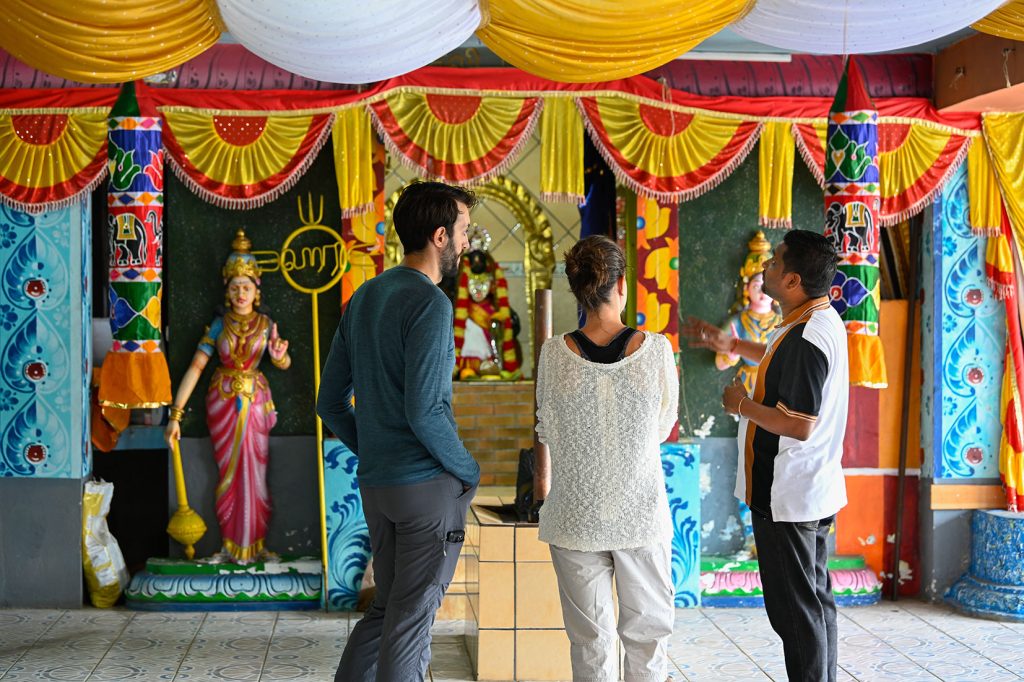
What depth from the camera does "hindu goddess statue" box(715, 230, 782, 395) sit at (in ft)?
19.2

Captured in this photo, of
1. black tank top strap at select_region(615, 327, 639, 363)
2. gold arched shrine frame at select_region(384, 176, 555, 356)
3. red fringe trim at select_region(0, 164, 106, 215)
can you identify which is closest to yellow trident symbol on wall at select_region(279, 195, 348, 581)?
red fringe trim at select_region(0, 164, 106, 215)

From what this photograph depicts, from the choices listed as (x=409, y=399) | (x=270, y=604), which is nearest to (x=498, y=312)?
(x=270, y=604)

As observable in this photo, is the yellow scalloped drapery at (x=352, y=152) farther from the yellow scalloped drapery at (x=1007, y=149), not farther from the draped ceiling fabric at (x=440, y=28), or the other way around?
the yellow scalloped drapery at (x=1007, y=149)

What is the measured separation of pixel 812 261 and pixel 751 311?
2.46m

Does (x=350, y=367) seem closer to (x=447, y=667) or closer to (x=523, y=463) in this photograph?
(x=523, y=463)

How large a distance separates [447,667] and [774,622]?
1.67 metres

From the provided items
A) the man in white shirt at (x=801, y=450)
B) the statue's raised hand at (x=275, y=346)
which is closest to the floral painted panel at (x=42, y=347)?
the statue's raised hand at (x=275, y=346)

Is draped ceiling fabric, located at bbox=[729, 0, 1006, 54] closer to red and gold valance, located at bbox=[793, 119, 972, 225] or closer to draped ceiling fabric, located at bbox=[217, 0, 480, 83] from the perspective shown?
draped ceiling fabric, located at bbox=[217, 0, 480, 83]

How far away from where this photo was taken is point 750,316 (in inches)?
232

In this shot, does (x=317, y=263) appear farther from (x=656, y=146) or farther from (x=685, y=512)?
(x=685, y=512)

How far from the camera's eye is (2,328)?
555cm

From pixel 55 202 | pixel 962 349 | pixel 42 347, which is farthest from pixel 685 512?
pixel 55 202

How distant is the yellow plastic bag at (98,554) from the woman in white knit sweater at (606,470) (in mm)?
3248

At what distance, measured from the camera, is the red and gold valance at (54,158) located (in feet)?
17.5
